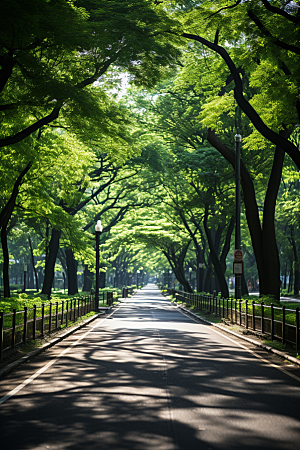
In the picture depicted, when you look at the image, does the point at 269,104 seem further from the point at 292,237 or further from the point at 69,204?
the point at 292,237

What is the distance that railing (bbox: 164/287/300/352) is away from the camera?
13134 mm

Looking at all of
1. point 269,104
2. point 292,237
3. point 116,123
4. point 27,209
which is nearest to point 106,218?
point 292,237

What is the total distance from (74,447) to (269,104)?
43.3ft

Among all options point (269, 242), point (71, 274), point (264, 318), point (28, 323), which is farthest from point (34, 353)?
point (71, 274)

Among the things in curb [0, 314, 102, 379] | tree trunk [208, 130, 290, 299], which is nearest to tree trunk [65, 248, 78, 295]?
curb [0, 314, 102, 379]

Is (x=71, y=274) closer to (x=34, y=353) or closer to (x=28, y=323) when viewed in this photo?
(x=28, y=323)

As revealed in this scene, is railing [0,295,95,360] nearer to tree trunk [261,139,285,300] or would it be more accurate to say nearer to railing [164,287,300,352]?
railing [164,287,300,352]

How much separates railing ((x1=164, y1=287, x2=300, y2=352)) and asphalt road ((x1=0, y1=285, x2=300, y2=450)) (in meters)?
Result: 1.01

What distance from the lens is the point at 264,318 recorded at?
16.0m

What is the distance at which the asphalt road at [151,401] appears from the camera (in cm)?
583

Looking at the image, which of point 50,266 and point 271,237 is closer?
point 271,237

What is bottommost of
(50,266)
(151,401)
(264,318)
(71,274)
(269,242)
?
(151,401)

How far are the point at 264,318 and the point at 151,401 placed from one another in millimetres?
9109

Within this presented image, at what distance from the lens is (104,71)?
1759 centimetres
